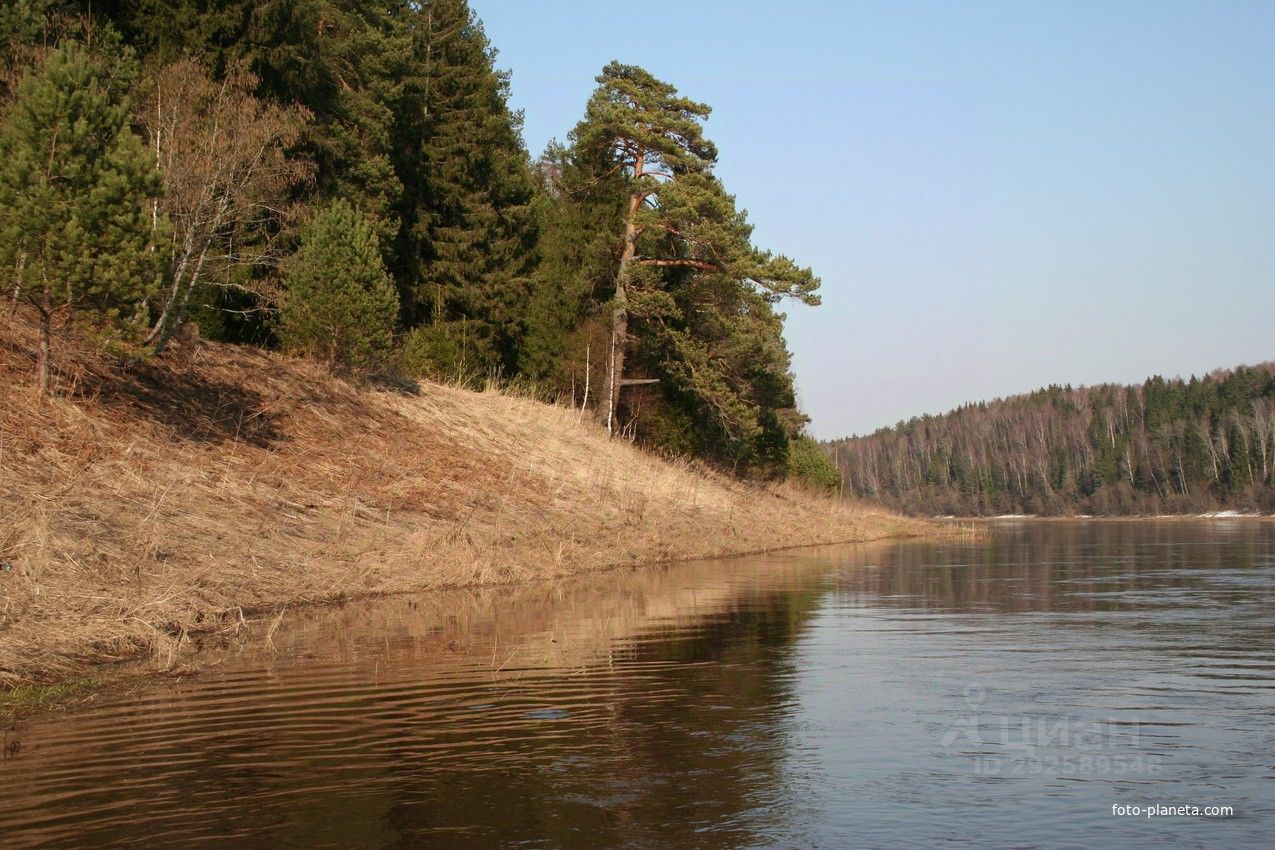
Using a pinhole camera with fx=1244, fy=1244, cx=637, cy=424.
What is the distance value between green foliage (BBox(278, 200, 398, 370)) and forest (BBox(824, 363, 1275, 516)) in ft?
297

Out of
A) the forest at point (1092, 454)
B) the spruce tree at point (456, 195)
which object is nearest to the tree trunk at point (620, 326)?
the spruce tree at point (456, 195)

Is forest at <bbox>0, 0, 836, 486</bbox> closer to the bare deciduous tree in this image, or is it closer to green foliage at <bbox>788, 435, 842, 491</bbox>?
the bare deciduous tree

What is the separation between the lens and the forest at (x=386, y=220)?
22.8 m

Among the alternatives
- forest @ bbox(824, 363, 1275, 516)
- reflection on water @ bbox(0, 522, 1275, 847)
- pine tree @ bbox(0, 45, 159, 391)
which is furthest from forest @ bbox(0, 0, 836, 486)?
forest @ bbox(824, 363, 1275, 516)

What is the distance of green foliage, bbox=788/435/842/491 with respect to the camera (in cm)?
7026

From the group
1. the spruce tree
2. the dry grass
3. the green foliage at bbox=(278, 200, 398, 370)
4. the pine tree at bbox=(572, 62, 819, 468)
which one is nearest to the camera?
the dry grass

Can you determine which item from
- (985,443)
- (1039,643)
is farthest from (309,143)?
(985,443)

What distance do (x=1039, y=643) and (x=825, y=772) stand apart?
7.45 meters

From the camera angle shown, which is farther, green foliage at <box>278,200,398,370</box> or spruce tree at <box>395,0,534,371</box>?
spruce tree at <box>395,0,534,371</box>

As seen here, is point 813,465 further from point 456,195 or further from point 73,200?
point 73,200

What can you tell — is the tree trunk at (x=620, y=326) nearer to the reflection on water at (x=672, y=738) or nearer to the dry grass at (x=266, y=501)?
the dry grass at (x=266, y=501)

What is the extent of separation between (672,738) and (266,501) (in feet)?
48.8

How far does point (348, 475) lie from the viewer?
26.5 m

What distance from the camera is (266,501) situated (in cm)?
2225
